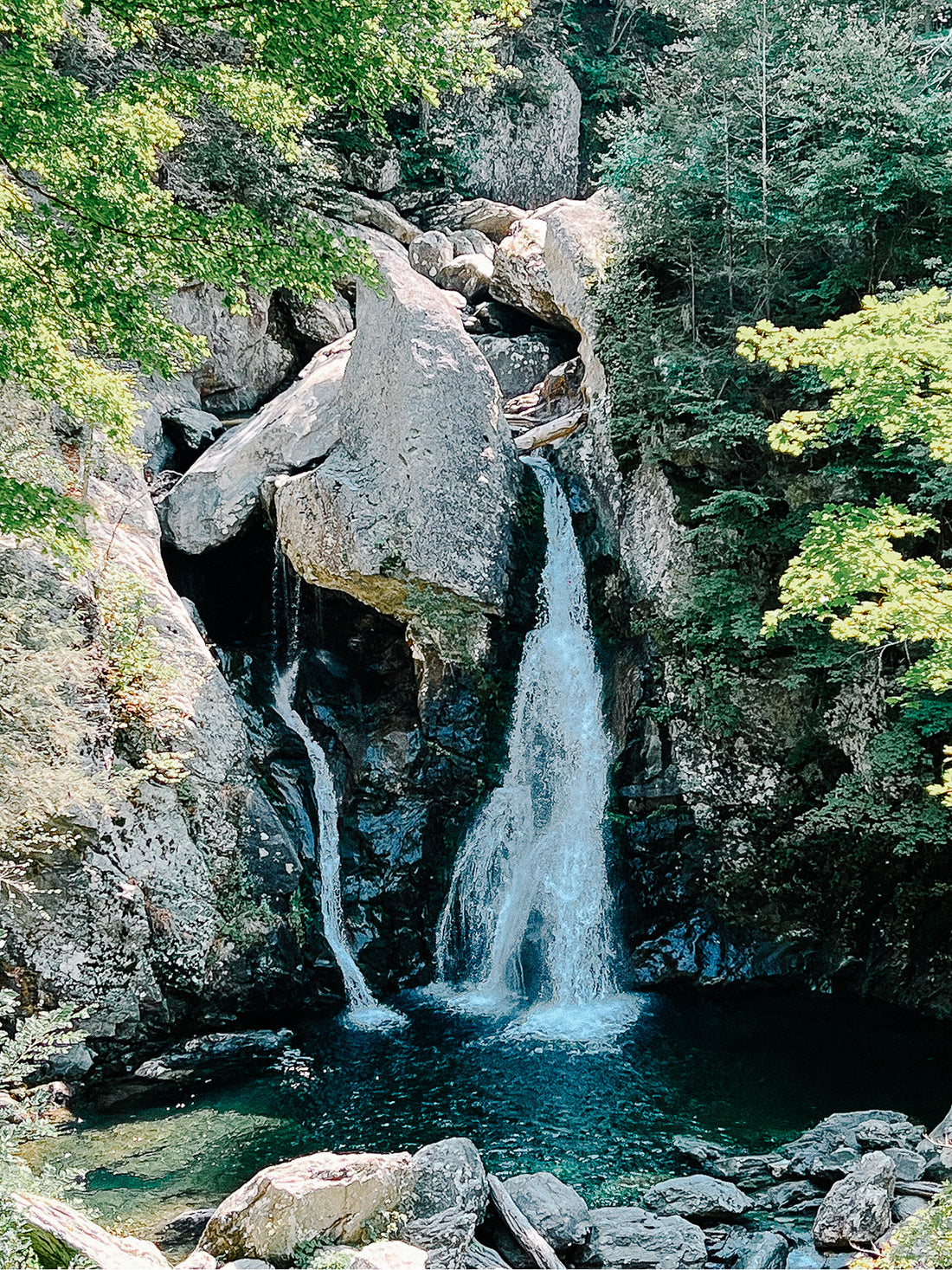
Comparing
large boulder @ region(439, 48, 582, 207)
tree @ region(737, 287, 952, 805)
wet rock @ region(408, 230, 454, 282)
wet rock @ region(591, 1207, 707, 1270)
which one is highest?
large boulder @ region(439, 48, 582, 207)

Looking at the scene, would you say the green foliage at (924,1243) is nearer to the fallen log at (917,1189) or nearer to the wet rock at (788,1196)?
the fallen log at (917,1189)

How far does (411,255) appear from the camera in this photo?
22.4 meters

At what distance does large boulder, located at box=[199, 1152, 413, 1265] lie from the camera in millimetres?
6602

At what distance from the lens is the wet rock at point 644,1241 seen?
7008 mm

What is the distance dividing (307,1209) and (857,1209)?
4052 mm

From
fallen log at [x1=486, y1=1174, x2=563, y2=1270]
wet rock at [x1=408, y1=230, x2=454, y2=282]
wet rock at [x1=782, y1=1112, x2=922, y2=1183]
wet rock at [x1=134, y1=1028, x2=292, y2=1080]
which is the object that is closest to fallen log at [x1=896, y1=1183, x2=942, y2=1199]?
wet rock at [x1=782, y1=1112, x2=922, y2=1183]

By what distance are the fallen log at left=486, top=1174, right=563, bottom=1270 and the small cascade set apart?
4786mm

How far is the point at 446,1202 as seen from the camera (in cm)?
688

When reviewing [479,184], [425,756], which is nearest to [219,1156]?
[425,756]

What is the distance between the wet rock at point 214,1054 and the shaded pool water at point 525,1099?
0.31m

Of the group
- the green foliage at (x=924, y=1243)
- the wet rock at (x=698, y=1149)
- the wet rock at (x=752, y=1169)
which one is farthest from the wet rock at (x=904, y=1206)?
the green foliage at (x=924, y=1243)

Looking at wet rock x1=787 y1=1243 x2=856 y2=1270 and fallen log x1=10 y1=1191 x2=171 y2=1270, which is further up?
fallen log x1=10 y1=1191 x2=171 y2=1270

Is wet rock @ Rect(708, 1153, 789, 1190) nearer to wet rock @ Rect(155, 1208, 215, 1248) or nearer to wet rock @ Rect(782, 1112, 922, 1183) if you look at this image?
wet rock @ Rect(782, 1112, 922, 1183)

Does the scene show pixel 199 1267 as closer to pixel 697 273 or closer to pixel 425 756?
pixel 425 756
